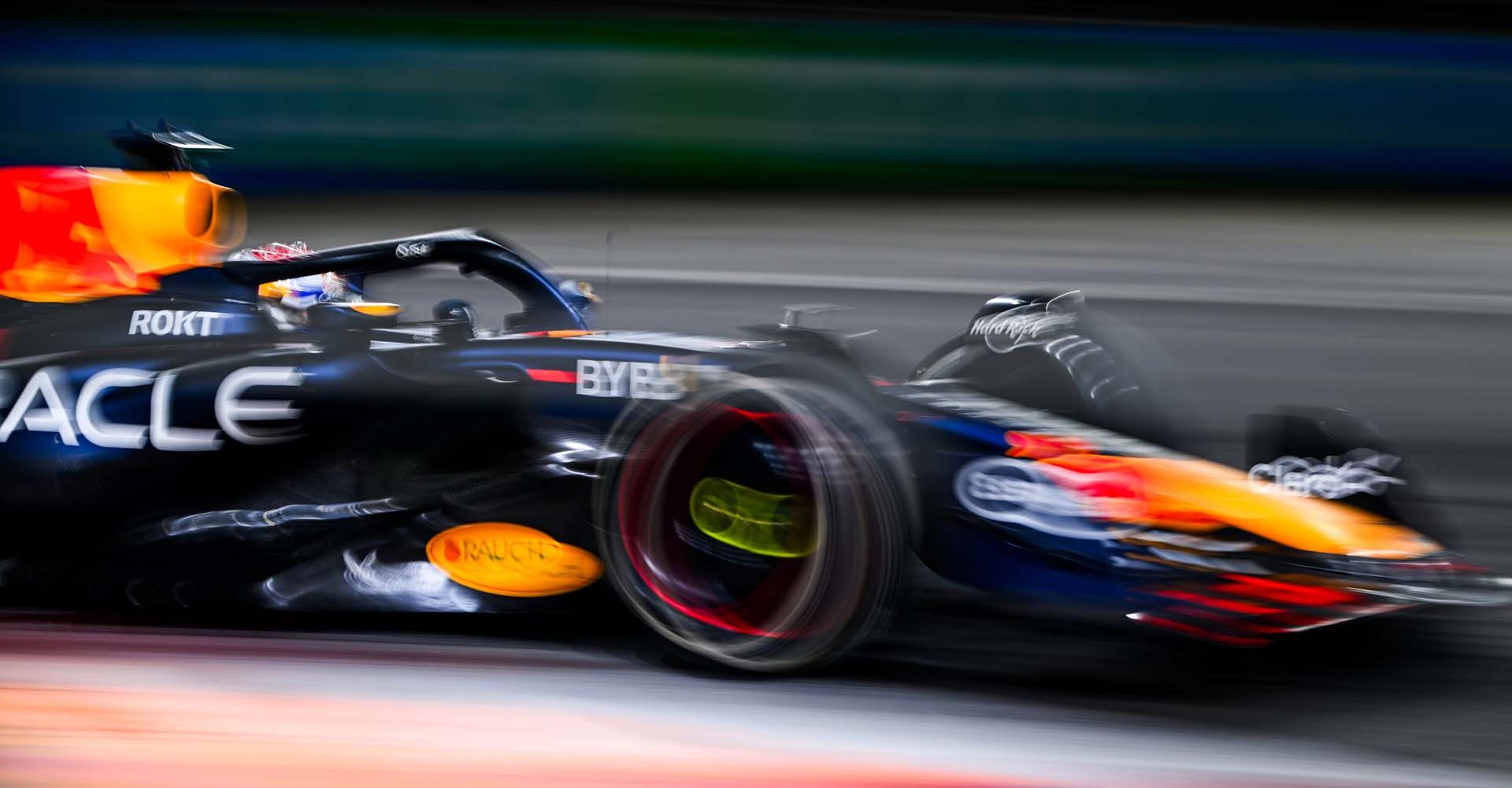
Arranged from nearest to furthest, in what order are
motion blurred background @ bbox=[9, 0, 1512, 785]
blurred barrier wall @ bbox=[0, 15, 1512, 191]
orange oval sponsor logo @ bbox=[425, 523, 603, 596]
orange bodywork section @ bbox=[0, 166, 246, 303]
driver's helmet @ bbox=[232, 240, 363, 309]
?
orange oval sponsor logo @ bbox=[425, 523, 603, 596]
orange bodywork section @ bbox=[0, 166, 246, 303]
driver's helmet @ bbox=[232, 240, 363, 309]
motion blurred background @ bbox=[9, 0, 1512, 785]
blurred barrier wall @ bbox=[0, 15, 1512, 191]

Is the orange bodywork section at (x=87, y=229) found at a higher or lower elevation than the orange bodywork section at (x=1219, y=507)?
higher

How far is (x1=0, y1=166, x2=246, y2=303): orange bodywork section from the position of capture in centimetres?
281

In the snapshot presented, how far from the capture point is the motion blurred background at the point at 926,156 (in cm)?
525

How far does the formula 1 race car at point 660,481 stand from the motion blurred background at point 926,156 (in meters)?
1.28

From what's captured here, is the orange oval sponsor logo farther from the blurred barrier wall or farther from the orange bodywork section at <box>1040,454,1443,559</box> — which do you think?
the blurred barrier wall

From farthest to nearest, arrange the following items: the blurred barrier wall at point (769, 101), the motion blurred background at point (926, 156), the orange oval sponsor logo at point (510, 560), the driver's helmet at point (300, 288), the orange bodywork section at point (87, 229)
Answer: the blurred barrier wall at point (769, 101), the motion blurred background at point (926, 156), the driver's helmet at point (300, 288), the orange bodywork section at point (87, 229), the orange oval sponsor logo at point (510, 560)

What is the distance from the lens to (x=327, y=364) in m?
2.37

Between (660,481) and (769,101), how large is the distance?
5023 mm

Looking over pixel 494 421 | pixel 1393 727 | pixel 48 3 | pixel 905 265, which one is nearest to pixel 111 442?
pixel 494 421

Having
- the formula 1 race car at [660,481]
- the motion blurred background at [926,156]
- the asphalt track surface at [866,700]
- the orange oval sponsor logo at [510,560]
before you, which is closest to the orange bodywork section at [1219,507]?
the formula 1 race car at [660,481]

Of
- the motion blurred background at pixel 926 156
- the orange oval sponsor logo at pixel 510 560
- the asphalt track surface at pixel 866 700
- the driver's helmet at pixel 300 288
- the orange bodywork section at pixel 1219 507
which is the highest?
the motion blurred background at pixel 926 156

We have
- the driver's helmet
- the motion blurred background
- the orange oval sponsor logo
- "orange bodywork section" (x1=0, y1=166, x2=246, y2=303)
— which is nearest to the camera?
the orange oval sponsor logo

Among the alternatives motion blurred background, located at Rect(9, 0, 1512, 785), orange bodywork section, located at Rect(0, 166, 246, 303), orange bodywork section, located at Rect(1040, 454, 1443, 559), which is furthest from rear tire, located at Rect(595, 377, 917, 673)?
motion blurred background, located at Rect(9, 0, 1512, 785)

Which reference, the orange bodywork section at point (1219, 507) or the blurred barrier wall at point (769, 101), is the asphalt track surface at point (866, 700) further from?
the blurred barrier wall at point (769, 101)
